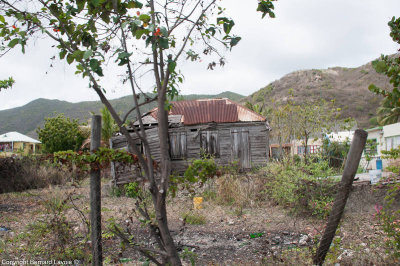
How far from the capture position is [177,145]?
51.4 ft

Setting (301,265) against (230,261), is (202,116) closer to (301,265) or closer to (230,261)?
(230,261)

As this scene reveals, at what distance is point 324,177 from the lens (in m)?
6.75

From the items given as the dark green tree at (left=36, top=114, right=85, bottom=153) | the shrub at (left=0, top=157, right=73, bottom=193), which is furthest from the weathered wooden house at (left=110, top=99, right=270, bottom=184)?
the dark green tree at (left=36, top=114, right=85, bottom=153)

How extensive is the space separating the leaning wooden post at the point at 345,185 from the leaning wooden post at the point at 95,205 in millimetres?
2282

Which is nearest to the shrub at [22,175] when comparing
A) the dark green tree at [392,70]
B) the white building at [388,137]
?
the dark green tree at [392,70]

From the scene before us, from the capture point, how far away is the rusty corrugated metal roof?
16.3 metres

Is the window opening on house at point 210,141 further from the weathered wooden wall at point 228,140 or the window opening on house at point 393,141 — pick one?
the window opening on house at point 393,141

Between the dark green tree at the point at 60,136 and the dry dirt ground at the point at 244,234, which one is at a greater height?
the dark green tree at the point at 60,136

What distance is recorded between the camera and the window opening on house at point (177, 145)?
15477mm

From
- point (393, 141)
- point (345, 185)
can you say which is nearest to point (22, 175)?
point (345, 185)

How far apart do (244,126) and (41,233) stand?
1327cm

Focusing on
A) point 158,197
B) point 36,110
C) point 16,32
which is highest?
point 36,110

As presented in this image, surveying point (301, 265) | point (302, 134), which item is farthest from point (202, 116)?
point (301, 265)

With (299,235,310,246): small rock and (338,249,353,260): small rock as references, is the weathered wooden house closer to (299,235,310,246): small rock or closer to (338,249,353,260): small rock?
(299,235,310,246): small rock
